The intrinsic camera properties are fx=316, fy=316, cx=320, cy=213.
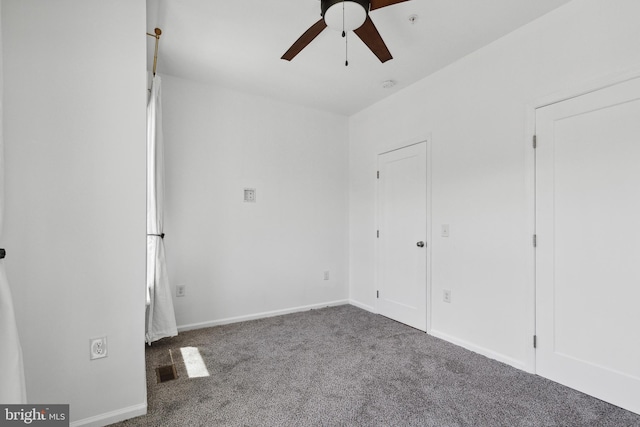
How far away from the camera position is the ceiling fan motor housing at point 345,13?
1.67 meters

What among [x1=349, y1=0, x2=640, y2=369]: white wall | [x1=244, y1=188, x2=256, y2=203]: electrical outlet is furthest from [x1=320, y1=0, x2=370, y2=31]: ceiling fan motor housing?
[x1=244, y1=188, x2=256, y2=203]: electrical outlet

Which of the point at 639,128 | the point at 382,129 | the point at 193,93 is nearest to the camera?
the point at 639,128

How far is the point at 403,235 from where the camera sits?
11.5 feet

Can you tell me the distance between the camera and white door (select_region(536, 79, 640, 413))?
1.89m

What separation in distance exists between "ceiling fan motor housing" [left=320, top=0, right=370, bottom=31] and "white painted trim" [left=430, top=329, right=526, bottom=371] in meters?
2.62

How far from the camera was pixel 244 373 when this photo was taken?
2.34 m

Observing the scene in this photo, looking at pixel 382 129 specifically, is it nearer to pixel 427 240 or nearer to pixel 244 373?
pixel 427 240

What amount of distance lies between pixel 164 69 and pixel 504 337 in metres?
3.88

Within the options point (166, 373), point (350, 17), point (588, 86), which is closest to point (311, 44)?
point (350, 17)

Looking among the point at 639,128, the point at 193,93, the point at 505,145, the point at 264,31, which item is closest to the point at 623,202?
the point at 639,128
